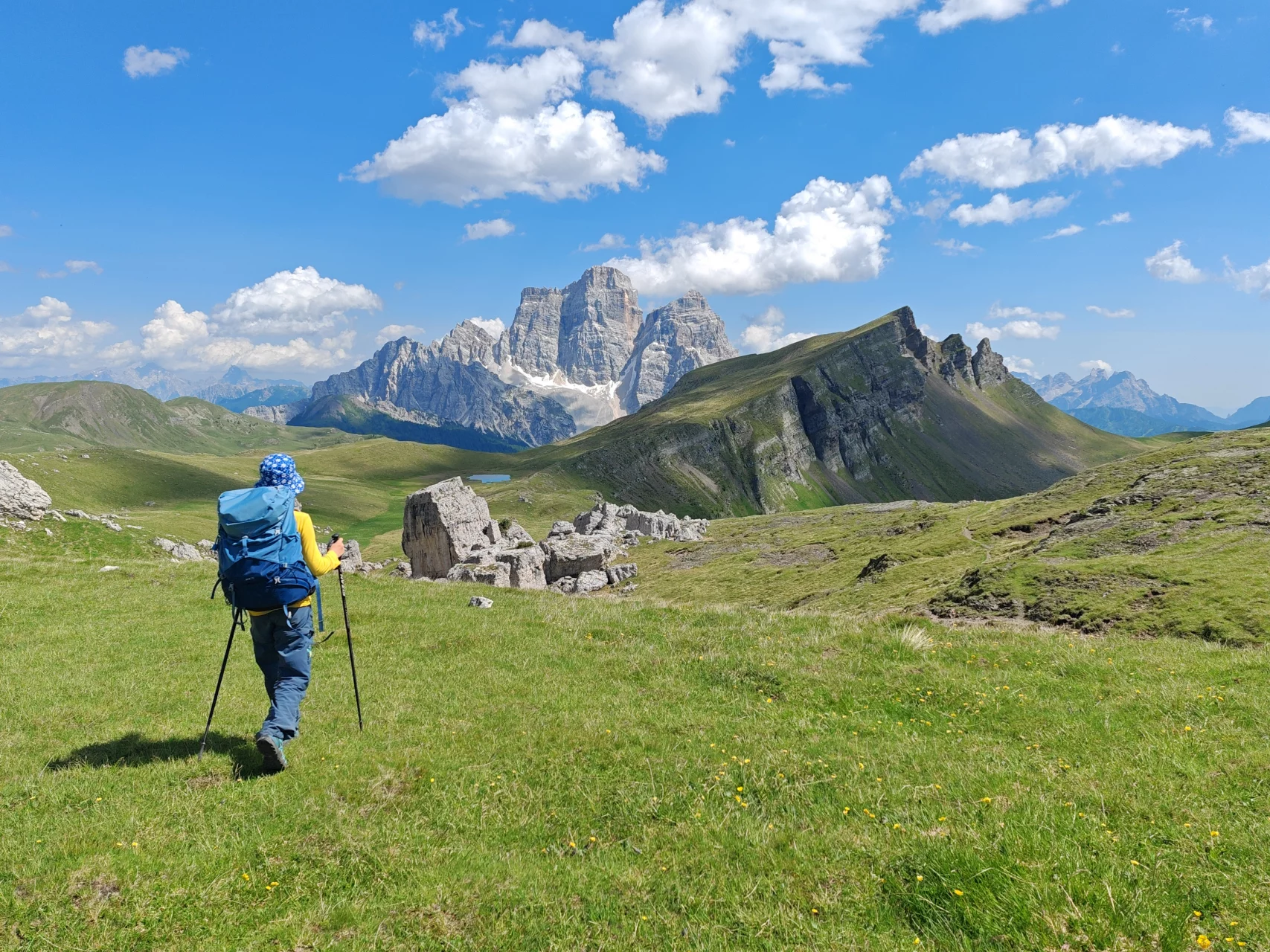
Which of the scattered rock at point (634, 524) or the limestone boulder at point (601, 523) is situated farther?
the scattered rock at point (634, 524)

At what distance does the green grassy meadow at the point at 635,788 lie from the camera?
7.05 metres

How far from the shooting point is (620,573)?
92.4 metres

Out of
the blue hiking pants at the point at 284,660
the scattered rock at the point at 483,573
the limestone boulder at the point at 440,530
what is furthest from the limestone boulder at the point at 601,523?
the blue hiking pants at the point at 284,660

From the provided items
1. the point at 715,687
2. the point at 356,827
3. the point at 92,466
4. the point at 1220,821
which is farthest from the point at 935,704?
the point at 92,466

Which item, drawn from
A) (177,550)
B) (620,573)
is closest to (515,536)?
(620,573)

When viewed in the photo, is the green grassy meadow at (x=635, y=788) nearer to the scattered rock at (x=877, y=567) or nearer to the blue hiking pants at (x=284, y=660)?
the blue hiking pants at (x=284, y=660)

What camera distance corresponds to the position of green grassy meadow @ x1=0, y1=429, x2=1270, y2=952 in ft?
23.1

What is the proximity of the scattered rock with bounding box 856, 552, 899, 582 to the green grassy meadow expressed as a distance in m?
53.8

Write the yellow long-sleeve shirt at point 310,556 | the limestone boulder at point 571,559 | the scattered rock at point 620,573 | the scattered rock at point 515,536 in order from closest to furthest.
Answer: the yellow long-sleeve shirt at point 310,556
the scattered rock at point 515,536
the limestone boulder at point 571,559
the scattered rock at point 620,573

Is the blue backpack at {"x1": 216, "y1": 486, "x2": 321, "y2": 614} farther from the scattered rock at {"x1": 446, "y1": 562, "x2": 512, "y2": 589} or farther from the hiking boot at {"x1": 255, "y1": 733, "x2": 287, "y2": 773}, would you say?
the scattered rock at {"x1": 446, "y1": 562, "x2": 512, "y2": 589}

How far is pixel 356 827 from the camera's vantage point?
9.18m

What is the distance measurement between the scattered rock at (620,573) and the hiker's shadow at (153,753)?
7694cm

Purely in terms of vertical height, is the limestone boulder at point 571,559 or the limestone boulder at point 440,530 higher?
the limestone boulder at point 440,530

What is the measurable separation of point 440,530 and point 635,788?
61.3 metres
